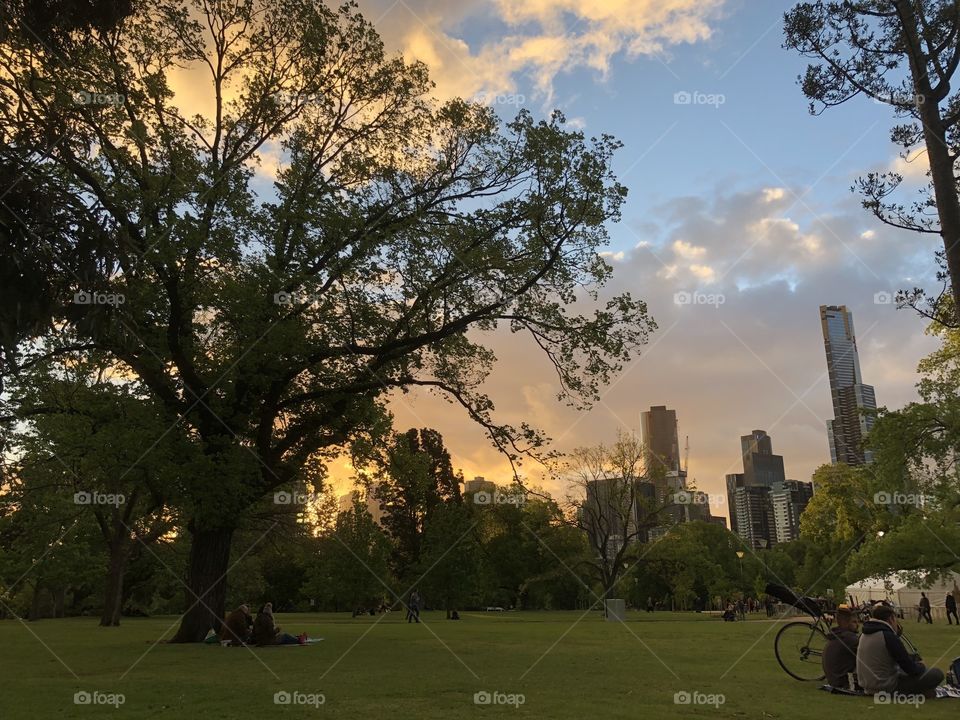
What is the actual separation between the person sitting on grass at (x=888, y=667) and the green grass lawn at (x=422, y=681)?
298 millimetres

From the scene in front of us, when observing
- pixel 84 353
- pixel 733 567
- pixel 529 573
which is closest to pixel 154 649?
pixel 84 353

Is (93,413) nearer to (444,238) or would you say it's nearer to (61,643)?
(61,643)

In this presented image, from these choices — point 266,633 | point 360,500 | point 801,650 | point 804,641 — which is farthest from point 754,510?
point 801,650

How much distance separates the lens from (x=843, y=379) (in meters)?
82.6

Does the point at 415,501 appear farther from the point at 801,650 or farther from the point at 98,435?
the point at 801,650

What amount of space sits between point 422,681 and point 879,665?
6.23 metres

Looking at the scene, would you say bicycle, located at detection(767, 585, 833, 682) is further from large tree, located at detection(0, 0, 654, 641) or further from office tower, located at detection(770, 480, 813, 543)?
office tower, located at detection(770, 480, 813, 543)

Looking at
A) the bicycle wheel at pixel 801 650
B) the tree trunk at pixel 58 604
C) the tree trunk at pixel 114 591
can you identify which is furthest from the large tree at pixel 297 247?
the tree trunk at pixel 58 604

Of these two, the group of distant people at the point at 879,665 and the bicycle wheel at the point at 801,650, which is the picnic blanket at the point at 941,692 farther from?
the bicycle wheel at the point at 801,650

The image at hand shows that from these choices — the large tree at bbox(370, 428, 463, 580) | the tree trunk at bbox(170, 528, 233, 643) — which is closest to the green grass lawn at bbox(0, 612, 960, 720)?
the tree trunk at bbox(170, 528, 233, 643)

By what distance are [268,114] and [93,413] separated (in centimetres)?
1008

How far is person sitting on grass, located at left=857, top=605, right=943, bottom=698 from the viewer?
887 centimetres

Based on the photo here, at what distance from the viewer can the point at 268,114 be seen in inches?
860

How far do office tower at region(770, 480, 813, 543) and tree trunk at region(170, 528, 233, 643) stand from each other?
13554 centimetres
